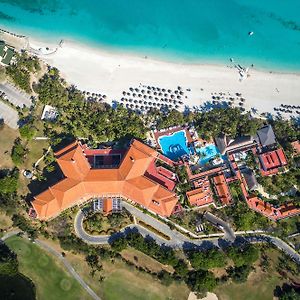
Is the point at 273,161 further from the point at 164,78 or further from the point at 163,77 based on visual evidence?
the point at 163,77

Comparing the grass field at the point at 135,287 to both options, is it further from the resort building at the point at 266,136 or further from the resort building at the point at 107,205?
the resort building at the point at 266,136

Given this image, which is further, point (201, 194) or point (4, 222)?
point (201, 194)

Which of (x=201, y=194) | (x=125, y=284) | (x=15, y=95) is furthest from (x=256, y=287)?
(x=15, y=95)

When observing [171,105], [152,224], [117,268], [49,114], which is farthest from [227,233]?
[49,114]

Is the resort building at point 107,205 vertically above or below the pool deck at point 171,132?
below

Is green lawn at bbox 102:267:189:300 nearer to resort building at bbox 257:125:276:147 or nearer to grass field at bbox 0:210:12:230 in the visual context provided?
grass field at bbox 0:210:12:230

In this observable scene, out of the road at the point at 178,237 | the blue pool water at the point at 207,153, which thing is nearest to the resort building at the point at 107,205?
the road at the point at 178,237
